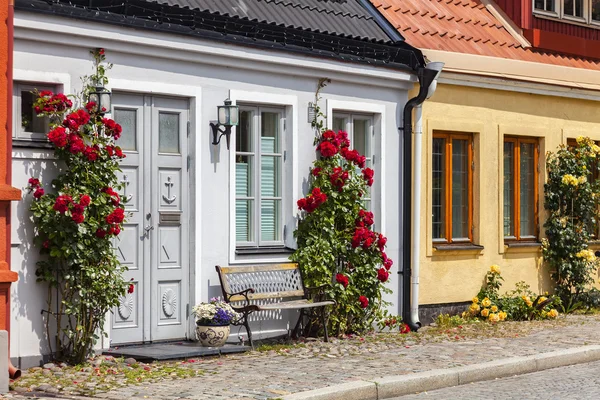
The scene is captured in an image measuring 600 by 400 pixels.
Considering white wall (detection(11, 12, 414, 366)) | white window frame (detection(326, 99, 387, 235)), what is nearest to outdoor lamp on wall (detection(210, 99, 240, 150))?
white wall (detection(11, 12, 414, 366))

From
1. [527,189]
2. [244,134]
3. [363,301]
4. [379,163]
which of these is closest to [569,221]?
[527,189]

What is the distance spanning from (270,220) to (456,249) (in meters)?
3.44

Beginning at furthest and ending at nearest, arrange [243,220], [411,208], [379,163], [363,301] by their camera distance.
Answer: [411,208] → [379,163] → [363,301] → [243,220]

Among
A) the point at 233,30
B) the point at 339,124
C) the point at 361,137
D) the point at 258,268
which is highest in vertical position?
the point at 233,30

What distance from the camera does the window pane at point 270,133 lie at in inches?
523

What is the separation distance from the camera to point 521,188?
57.0 ft

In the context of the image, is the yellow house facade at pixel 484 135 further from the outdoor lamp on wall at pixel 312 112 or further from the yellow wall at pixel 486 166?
the outdoor lamp on wall at pixel 312 112

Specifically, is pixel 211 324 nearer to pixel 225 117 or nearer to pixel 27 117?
pixel 225 117

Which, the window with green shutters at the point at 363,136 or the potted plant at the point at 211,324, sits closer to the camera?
the potted plant at the point at 211,324

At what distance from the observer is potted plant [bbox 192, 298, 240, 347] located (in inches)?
466

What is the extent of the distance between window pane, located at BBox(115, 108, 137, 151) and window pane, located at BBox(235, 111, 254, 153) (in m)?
1.51

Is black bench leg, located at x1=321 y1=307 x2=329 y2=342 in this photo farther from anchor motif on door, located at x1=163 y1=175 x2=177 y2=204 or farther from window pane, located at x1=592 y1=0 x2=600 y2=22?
window pane, located at x1=592 y1=0 x2=600 y2=22

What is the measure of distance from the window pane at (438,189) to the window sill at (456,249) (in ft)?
0.72

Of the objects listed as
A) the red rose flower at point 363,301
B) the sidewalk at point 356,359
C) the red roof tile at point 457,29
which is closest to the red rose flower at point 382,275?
the red rose flower at point 363,301
